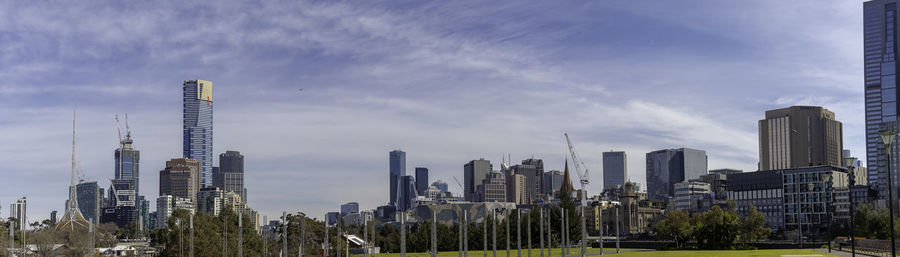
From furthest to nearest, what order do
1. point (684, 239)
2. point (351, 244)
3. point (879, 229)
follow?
point (351, 244) < point (879, 229) < point (684, 239)

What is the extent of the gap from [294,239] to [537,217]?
4195 cm

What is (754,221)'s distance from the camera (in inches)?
6875

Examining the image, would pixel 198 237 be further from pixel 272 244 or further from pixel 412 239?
pixel 412 239

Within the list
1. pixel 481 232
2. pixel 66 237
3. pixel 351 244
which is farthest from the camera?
pixel 351 244

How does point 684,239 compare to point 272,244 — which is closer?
point 684,239

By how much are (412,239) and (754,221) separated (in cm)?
6482

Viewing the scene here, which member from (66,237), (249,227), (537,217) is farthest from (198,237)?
(537,217)

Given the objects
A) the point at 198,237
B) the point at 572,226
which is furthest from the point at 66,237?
the point at 572,226

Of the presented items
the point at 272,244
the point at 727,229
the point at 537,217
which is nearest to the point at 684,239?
the point at 727,229

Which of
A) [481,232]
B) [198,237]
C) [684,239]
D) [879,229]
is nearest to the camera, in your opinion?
[198,237]

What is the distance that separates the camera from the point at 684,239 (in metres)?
125

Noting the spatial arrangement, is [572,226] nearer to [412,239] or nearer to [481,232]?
[481,232]

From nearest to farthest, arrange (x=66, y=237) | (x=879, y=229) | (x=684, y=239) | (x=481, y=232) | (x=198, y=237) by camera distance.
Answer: (x=198, y=237), (x=684, y=239), (x=879, y=229), (x=66, y=237), (x=481, y=232)

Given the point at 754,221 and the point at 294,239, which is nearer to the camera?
the point at 294,239
